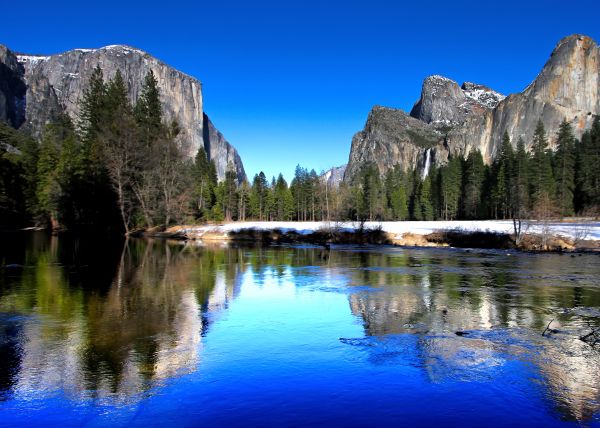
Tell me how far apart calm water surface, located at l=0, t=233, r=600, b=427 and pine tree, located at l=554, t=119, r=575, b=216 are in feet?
217

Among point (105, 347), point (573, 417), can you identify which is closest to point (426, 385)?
point (573, 417)

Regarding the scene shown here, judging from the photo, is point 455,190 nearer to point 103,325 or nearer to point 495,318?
point 495,318

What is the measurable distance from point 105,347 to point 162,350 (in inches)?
49.0

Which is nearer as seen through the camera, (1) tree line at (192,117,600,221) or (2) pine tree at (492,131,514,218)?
(1) tree line at (192,117,600,221)

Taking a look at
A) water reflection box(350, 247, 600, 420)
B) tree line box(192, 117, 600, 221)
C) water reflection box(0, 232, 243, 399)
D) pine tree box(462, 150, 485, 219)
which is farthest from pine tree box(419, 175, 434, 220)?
water reflection box(0, 232, 243, 399)

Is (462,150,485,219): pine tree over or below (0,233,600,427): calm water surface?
over

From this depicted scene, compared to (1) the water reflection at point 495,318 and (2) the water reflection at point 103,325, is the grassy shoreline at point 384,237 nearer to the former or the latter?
(1) the water reflection at point 495,318

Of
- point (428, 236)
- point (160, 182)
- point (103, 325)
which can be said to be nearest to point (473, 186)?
point (428, 236)

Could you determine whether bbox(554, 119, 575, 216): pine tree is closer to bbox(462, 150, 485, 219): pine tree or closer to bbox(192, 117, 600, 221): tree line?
bbox(192, 117, 600, 221): tree line

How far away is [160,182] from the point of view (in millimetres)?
55562

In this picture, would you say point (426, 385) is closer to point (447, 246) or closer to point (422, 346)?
point (422, 346)

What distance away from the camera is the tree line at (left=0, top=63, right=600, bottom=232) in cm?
5412

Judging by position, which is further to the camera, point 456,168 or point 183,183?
point 456,168

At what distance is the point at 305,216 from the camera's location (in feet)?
398
